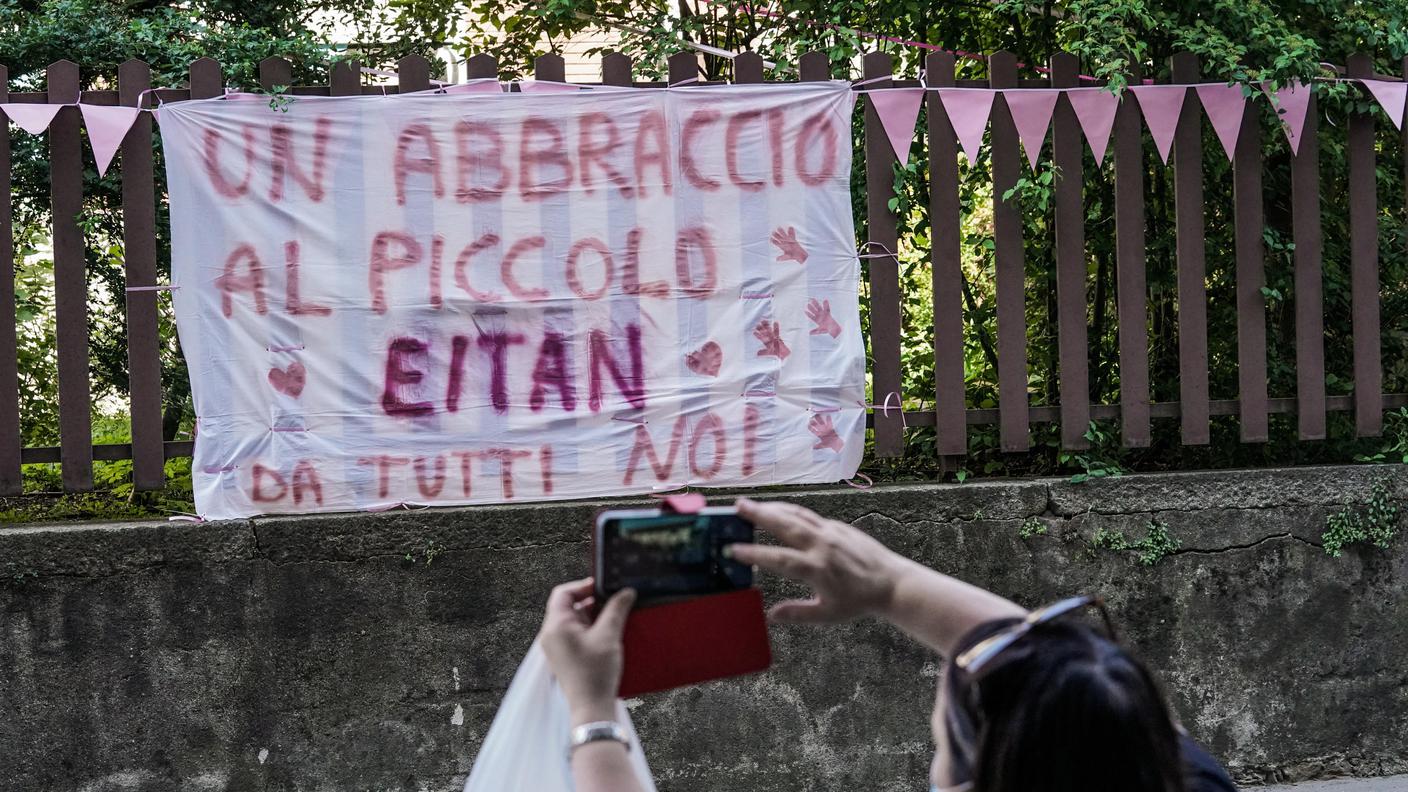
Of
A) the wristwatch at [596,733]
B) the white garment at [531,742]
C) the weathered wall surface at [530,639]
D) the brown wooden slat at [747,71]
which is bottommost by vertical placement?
the weathered wall surface at [530,639]

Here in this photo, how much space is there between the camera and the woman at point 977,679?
Answer: 1127 mm

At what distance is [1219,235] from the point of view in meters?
4.77

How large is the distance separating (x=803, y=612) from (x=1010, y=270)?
3.11 meters

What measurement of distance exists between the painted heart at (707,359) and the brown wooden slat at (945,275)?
827mm

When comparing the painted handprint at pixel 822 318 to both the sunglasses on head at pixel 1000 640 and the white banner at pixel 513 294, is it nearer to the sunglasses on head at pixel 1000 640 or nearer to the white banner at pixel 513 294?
the white banner at pixel 513 294

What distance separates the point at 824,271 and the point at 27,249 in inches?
129

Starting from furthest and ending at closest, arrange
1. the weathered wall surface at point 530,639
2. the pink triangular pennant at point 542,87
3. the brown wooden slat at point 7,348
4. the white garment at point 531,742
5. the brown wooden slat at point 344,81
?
1. the pink triangular pennant at point 542,87
2. the brown wooden slat at point 344,81
3. the brown wooden slat at point 7,348
4. the weathered wall surface at point 530,639
5. the white garment at point 531,742

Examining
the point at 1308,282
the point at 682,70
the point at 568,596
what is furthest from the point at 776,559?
the point at 1308,282

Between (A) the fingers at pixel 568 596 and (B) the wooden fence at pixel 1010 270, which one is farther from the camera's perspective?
(B) the wooden fence at pixel 1010 270

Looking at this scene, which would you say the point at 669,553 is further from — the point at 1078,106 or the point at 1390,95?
the point at 1390,95

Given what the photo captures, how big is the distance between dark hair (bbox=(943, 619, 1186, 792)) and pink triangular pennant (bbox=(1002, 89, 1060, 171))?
3.43 metres

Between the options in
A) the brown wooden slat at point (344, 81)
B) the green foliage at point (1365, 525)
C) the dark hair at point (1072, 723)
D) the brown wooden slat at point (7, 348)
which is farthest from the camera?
the green foliage at point (1365, 525)

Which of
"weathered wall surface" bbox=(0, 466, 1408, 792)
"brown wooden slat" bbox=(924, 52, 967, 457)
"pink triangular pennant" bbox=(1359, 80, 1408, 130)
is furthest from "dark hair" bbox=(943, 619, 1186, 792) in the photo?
"pink triangular pennant" bbox=(1359, 80, 1408, 130)

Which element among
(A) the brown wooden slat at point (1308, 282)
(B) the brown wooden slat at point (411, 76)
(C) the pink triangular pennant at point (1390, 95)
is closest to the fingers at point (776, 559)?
(B) the brown wooden slat at point (411, 76)
